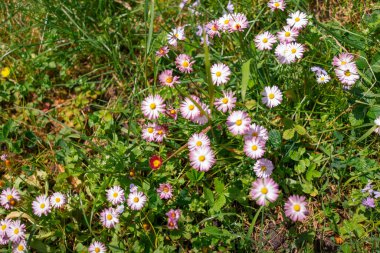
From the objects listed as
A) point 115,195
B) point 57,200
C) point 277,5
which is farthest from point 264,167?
point 57,200

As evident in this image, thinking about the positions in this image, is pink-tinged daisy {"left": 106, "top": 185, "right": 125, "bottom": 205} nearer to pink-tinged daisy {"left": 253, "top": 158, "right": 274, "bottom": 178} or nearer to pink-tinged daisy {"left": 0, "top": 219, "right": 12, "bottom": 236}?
pink-tinged daisy {"left": 0, "top": 219, "right": 12, "bottom": 236}

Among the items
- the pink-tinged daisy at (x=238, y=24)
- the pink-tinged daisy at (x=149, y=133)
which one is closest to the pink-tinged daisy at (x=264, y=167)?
the pink-tinged daisy at (x=149, y=133)

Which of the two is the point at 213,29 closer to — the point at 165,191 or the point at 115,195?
the point at 165,191

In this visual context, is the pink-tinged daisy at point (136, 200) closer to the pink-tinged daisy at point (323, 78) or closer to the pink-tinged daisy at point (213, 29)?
the pink-tinged daisy at point (213, 29)

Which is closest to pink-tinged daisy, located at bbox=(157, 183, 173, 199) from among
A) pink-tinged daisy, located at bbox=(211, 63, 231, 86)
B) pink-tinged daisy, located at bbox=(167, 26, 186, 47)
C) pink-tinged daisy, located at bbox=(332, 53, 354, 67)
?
pink-tinged daisy, located at bbox=(211, 63, 231, 86)

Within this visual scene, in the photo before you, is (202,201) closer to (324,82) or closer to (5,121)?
(324,82)

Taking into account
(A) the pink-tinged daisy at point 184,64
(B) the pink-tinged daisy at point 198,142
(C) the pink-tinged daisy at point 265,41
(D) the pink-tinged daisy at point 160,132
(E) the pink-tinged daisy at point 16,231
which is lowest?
(E) the pink-tinged daisy at point 16,231
